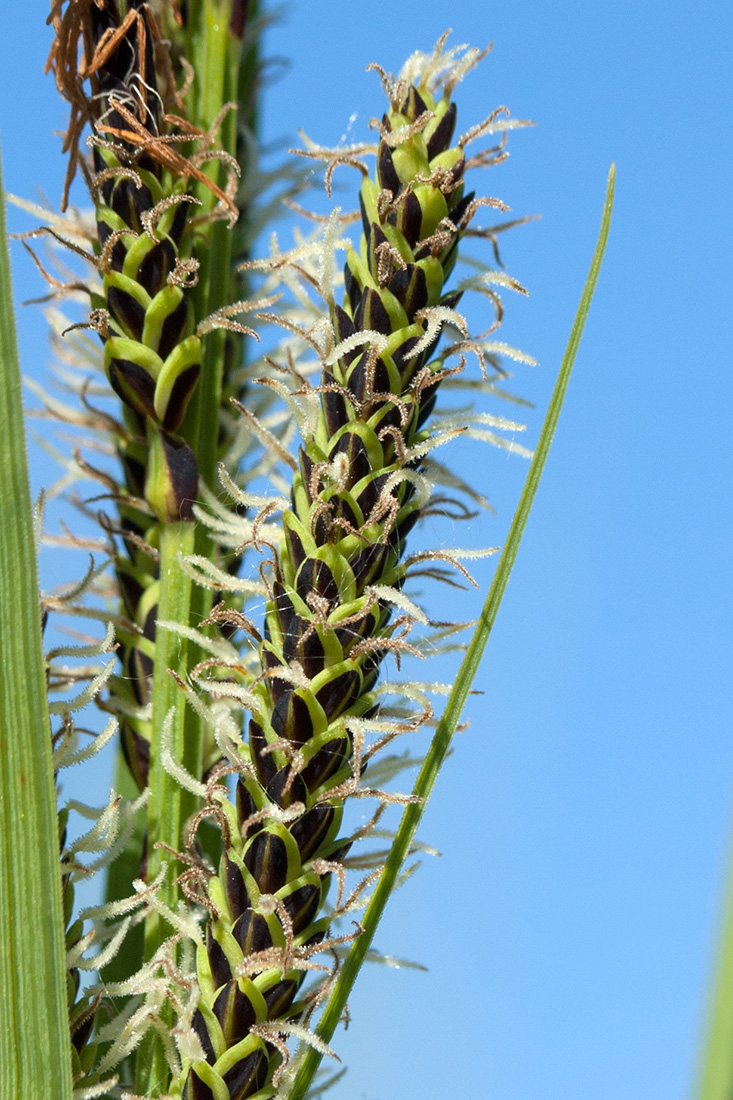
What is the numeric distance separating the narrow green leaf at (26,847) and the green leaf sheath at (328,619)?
131 millimetres

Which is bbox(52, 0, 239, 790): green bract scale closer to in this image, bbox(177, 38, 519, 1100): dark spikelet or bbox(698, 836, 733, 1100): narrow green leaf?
bbox(177, 38, 519, 1100): dark spikelet

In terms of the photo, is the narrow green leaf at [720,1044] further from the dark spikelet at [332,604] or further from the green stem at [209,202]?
the green stem at [209,202]

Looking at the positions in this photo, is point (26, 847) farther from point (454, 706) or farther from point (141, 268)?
point (141, 268)

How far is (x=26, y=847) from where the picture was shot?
691 mm

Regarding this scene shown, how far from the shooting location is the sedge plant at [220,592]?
0.78 metres

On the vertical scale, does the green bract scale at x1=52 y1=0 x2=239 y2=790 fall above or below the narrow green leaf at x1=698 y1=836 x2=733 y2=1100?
above

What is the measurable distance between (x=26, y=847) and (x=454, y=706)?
0.31 metres

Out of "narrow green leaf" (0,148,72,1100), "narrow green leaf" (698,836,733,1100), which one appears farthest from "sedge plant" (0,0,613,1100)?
"narrow green leaf" (698,836,733,1100)

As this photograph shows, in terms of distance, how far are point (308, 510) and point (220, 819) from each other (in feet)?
0.79

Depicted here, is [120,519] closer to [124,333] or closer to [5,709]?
[124,333]

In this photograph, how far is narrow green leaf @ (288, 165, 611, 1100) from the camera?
0.77 m

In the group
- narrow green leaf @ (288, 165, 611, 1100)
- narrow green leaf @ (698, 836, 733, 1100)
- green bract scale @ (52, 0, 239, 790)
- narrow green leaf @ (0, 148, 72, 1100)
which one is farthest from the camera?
green bract scale @ (52, 0, 239, 790)

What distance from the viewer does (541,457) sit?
774 mm

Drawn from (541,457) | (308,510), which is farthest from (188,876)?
(541,457)
